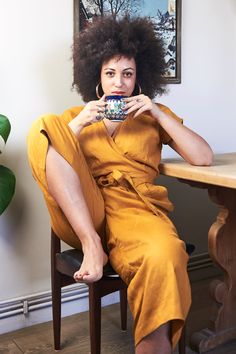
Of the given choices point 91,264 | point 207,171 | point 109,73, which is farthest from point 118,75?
point 91,264

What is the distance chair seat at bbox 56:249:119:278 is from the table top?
0.39m

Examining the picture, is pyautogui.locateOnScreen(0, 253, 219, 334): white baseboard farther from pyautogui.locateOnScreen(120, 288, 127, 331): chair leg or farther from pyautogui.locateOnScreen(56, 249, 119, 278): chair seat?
pyautogui.locateOnScreen(56, 249, 119, 278): chair seat

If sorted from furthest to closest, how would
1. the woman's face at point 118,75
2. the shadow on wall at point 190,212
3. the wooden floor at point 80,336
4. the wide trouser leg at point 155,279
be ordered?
the shadow on wall at point 190,212 → the wooden floor at point 80,336 → the woman's face at point 118,75 → the wide trouser leg at point 155,279

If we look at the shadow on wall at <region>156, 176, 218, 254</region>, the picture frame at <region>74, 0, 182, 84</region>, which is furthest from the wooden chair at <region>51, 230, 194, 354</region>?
the picture frame at <region>74, 0, 182, 84</region>

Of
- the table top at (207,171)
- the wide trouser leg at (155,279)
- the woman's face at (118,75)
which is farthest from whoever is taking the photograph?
the woman's face at (118,75)

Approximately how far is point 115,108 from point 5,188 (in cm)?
48

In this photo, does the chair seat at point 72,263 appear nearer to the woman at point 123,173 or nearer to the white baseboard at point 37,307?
the woman at point 123,173

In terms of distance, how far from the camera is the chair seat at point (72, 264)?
144cm

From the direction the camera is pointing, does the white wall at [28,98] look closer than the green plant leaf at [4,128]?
No

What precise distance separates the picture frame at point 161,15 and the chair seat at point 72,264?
914 millimetres

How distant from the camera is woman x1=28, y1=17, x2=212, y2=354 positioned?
125 centimetres

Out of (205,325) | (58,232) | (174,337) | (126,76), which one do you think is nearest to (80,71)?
(126,76)

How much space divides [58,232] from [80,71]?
0.58 m

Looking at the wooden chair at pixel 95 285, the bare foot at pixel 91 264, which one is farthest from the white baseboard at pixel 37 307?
the bare foot at pixel 91 264
